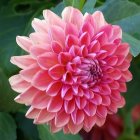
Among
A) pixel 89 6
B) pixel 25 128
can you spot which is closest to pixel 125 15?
pixel 89 6

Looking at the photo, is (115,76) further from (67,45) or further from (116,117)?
(116,117)

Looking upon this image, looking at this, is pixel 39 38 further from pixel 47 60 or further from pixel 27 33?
pixel 27 33

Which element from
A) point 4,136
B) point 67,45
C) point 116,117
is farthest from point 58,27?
point 116,117

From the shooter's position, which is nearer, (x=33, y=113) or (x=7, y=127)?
(x=33, y=113)

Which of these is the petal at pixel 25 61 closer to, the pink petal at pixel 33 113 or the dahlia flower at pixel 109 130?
the pink petal at pixel 33 113

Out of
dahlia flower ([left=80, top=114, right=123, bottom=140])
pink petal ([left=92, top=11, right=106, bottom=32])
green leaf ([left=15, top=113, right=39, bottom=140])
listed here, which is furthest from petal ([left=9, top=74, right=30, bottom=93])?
dahlia flower ([left=80, top=114, right=123, bottom=140])

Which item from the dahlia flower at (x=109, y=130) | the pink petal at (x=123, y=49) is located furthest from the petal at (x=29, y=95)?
the dahlia flower at (x=109, y=130)
